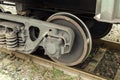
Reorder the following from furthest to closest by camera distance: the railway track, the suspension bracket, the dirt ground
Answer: the dirt ground
the railway track
the suspension bracket

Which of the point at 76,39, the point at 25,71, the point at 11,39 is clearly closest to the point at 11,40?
the point at 11,39

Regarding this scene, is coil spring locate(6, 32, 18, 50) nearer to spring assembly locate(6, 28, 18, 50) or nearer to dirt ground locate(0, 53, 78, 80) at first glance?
spring assembly locate(6, 28, 18, 50)

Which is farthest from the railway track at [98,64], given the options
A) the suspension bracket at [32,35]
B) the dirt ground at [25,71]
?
the suspension bracket at [32,35]

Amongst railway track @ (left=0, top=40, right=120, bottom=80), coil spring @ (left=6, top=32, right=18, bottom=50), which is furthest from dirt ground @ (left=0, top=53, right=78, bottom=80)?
coil spring @ (left=6, top=32, right=18, bottom=50)

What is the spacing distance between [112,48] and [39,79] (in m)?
1.91

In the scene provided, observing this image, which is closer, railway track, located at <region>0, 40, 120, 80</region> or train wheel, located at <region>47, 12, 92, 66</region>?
train wheel, located at <region>47, 12, 92, 66</region>

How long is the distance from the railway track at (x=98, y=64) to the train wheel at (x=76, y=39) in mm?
165

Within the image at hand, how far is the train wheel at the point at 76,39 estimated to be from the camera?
3557 mm

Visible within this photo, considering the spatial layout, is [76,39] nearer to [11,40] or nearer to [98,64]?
[98,64]

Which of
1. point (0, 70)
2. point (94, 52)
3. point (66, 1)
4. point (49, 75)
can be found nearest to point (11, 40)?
point (0, 70)

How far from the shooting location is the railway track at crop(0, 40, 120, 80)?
12.2ft

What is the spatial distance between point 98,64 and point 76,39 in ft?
2.71

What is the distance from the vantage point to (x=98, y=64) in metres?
4.20

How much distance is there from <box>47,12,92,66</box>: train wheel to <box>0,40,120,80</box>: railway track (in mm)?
165
